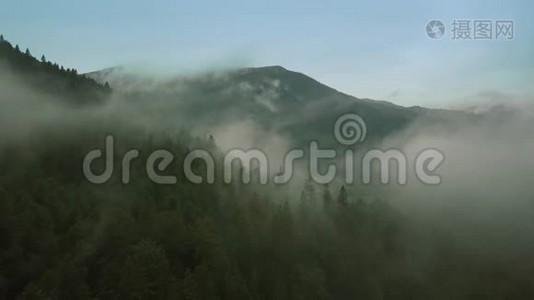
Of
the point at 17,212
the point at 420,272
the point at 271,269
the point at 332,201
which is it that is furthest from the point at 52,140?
the point at 420,272

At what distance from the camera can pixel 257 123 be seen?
2306cm

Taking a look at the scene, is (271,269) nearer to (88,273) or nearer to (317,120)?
(88,273)

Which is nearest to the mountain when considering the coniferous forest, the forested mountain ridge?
the forested mountain ridge

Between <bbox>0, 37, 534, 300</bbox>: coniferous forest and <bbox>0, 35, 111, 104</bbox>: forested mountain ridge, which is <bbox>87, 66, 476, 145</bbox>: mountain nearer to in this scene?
<bbox>0, 35, 111, 104</bbox>: forested mountain ridge

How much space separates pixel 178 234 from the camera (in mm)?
13664

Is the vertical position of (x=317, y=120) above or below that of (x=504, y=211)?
above

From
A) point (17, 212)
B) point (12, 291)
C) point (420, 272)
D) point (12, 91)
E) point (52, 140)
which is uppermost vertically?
point (12, 91)

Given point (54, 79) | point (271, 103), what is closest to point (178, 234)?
point (54, 79)

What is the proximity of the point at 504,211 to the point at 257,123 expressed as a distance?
10316 millimetres

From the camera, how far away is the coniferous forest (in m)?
11.8

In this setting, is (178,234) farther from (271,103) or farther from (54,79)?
(271,103)

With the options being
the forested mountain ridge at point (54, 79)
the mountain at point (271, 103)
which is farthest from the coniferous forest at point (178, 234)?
the mountain at point (271, 103)

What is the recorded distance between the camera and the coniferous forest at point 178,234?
38.6 ft

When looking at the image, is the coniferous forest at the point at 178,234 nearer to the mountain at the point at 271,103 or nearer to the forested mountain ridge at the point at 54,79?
the forested mountain ridge at the point at 54,79
